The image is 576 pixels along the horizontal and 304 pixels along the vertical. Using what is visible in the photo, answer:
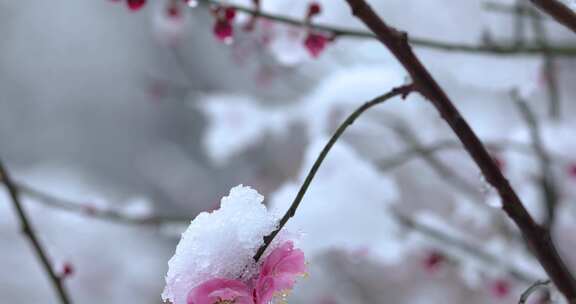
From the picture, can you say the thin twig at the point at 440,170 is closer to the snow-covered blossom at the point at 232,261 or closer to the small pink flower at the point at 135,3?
the small pink flower at the point at 135,3

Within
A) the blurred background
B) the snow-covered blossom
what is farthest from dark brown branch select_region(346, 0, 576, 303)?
the snow-covered blossom

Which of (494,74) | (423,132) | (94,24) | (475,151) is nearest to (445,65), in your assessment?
(494,74)

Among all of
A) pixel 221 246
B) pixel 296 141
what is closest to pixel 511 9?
pixel 221 246

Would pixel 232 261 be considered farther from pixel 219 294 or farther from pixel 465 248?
pixel 465 248

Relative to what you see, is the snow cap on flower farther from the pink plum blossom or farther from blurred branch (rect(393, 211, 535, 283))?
blurred branch (rect(393, 211, 535, 283))

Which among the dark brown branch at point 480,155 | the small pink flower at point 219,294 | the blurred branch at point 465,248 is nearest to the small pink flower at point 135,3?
the dark brown branch at point 480,155

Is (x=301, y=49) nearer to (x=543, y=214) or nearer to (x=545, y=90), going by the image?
(x=543, y=214)
